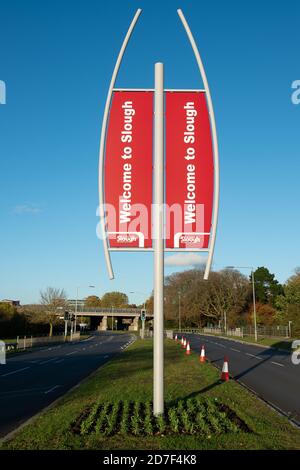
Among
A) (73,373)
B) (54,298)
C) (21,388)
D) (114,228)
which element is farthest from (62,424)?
(54,298)

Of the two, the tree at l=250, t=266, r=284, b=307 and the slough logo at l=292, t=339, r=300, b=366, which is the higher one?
the tree at l=250, t=266, r=284, b=307

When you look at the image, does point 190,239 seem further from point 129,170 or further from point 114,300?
point 114,300

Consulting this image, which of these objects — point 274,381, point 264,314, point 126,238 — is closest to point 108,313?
point 264,314

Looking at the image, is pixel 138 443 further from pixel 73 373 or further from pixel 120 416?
pixel 73 373

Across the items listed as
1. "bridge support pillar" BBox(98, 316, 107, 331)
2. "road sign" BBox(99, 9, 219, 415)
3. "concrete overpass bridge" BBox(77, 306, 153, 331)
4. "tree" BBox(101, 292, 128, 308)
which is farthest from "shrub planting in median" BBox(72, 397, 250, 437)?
"tree" BBox(101, 292, 128, 308)

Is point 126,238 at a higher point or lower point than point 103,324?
higher

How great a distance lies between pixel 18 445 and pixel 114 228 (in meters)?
4.25

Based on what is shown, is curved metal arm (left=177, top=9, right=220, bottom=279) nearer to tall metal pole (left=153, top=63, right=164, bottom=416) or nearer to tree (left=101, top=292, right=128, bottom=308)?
tall metal pole (left=153, top=63, right=164, bottom=416)

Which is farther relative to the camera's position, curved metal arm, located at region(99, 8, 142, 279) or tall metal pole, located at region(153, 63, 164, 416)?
curved metal arm, located at region(99, 8, 142, 279)

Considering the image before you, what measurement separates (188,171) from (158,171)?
0.63 meters

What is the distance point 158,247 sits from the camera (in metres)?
9.31

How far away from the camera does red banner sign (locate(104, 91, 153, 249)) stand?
373 inches
